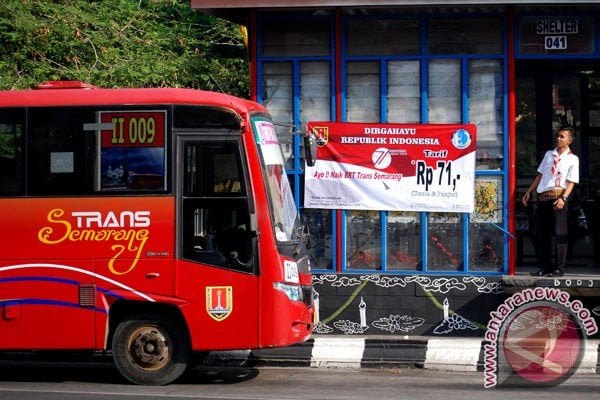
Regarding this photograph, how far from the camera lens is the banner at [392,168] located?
1398cm

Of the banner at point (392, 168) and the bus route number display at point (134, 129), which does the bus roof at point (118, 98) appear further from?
the banner at point (392, 168)

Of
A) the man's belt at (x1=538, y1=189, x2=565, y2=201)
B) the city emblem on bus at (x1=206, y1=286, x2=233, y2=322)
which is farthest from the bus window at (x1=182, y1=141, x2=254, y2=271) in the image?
the man's belt at (x1=538, y1=189, x2=565, y2=201)

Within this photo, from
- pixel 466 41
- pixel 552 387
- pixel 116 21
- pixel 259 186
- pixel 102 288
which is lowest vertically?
pixel 552 387

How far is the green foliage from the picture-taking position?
17.8 m

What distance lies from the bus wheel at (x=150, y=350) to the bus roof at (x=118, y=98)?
2382 mm

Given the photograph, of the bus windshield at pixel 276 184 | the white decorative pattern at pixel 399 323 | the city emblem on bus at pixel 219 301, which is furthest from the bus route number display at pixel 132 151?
the white decorative pattern at pixel 399 323

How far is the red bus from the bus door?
0.04ft

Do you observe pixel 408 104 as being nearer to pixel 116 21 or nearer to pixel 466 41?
pixel 466 41

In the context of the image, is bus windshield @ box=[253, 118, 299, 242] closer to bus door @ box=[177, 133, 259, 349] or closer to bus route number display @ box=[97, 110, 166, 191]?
bus door @ box=[177, 133, 259, 349]

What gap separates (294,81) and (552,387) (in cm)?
552

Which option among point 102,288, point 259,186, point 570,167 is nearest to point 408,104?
point 570,167

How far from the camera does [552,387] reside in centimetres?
1130

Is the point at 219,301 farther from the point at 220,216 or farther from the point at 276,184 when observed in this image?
the point at 276,184

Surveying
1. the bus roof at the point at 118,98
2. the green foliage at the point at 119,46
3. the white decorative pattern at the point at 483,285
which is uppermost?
the green foliage at the point at 119,46
